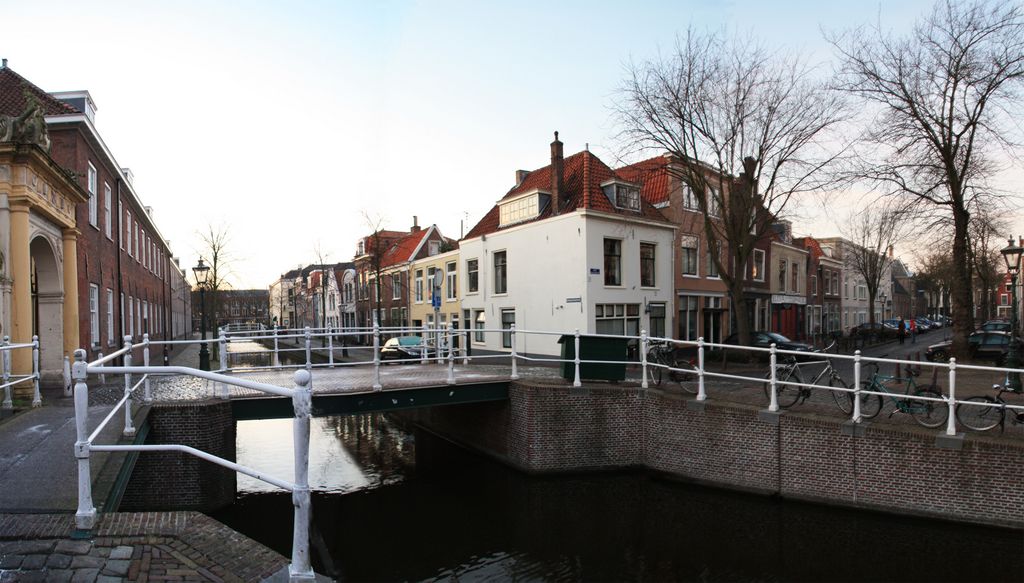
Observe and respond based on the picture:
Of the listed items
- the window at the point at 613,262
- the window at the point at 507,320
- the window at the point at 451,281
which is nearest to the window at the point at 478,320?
the window at the point at 507,320

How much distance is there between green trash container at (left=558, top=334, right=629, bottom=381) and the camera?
11.7 metres

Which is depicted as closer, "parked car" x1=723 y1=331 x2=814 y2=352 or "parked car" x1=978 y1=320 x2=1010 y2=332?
"parked car" x1=723 y1=331 x2=814 y2=352

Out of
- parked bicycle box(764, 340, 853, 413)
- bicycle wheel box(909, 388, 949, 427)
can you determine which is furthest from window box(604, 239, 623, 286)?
bicycle wheel box(909, 388, 949, 427)

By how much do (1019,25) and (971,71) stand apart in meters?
1.44

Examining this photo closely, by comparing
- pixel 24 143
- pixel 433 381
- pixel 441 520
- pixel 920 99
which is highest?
pixel 920 99

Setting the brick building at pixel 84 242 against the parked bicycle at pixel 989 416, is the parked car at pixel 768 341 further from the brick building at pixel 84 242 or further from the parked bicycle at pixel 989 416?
the brick building at pixel 84 242

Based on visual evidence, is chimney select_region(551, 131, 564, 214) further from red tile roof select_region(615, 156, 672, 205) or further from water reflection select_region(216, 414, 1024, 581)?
water reflection select_region(216, 414, 1024, 581)

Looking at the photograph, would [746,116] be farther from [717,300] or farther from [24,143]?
[24,143]

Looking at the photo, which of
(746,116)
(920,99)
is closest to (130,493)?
(746,116)

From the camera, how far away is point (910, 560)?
7.39 meters

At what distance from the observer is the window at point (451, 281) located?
32812 mm

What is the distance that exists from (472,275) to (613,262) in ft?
26.6

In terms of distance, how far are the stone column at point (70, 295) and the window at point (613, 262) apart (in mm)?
17106

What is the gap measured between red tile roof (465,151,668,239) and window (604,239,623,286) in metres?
1.31
